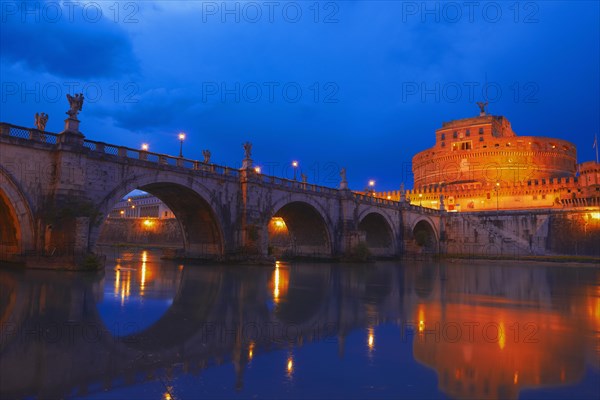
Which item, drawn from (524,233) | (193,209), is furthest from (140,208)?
(524,233)

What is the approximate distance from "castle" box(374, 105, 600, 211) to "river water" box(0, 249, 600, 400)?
58.6 meters

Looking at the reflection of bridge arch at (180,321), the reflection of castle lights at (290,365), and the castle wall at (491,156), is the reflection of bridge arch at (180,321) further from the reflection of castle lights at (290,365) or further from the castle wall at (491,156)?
the castle wall at (491,156)

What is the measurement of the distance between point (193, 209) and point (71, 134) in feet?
38.3

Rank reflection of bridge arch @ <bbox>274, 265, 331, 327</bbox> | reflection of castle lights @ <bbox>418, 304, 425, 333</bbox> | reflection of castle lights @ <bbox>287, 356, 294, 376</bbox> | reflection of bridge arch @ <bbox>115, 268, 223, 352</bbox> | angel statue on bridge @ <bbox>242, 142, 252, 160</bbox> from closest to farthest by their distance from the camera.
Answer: reflection of castle lights @ <bbox>287, 356, 294, 376</bbox> < reflection of bridge arch @ <bbox>115, 268, 223, 352</bbox> < reflection of castle lights @ <bbox>418, 304, 425, 333</bbox> < reflection of bridge arch @ <bbox>274, 265, 331, 327</bbox> < angel statue on bridge @ <bbox>242, 142, 252, 160</bbox>

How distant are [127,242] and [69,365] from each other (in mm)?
74828

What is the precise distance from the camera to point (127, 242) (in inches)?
2980

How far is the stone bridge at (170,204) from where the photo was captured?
20.7 metres

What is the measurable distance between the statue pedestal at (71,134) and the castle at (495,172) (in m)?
54.8

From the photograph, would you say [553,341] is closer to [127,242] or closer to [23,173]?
[23,173]

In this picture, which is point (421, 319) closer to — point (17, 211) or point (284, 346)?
point (284, 346)

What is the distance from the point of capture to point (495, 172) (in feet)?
270

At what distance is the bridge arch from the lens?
59.7 metres

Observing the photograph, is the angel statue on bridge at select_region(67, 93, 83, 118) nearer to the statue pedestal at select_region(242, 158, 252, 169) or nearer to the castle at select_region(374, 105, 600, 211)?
the statue pedestal at select_region(242, 158, 252, 169)

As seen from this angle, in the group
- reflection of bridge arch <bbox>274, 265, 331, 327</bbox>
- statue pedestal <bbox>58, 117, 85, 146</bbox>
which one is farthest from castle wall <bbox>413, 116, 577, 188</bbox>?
statue pedestal <bbox>58, 117, 85, 146</bbox>
